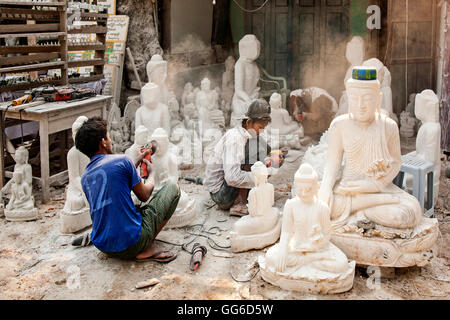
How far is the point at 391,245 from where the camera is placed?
15.1 feet

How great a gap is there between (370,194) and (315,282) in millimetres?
1056

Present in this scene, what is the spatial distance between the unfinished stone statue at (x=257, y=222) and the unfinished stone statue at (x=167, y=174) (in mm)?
820

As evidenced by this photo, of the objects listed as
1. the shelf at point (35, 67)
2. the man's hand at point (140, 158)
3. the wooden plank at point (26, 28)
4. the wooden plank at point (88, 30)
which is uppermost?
the wooden plank at point (88, 30)

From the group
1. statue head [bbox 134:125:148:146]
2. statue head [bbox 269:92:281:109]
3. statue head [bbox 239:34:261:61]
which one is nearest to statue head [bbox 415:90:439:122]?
statue head [bbox 269:92:281:109]

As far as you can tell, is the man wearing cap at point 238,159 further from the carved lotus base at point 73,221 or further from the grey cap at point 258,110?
the carved lotus base at point 73,221

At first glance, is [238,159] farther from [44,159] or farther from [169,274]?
[44,159]

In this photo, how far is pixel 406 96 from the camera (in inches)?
396

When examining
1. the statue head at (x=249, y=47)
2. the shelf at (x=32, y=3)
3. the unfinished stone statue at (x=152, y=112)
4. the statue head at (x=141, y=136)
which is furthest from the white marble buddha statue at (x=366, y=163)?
the statue head at (x=249, y=47)

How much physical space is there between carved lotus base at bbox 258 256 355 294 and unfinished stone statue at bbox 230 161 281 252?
28.2 inches

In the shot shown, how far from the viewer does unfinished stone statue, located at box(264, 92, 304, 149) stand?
28.3ft

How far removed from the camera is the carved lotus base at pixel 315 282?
433cm

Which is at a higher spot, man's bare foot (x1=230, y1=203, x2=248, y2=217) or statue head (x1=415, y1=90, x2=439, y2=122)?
statue head (x1=415, y1=90, x2=439, y2=122)

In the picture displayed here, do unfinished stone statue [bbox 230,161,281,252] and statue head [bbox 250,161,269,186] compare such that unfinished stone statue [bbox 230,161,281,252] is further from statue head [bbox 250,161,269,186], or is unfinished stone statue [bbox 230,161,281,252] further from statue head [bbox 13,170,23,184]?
statue head [bbox 13,170,23,184]

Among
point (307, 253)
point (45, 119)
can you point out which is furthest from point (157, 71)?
point (307, 253)
